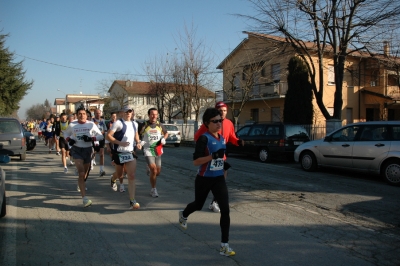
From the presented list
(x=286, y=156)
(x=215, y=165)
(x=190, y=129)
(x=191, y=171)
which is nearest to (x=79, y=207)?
(x=215, y=165)

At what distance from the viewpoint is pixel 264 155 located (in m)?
13.9

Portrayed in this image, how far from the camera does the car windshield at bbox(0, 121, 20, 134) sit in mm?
13102

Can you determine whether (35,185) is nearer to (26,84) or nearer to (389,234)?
(389,234)

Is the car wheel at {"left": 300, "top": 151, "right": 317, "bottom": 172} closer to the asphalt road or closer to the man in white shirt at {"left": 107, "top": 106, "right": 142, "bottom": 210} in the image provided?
the asphalt road

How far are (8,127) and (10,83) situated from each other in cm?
2608

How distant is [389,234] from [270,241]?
6.02ft

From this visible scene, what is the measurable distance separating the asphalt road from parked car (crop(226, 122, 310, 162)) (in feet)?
14.8

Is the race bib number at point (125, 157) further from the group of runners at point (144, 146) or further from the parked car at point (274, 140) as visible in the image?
the parked car at point (274, 140)

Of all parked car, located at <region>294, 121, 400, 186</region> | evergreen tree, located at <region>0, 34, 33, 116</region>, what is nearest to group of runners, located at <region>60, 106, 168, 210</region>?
parked car, located at <region>294, 121, 400, 186</region>

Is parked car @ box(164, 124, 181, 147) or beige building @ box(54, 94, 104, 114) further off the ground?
beige building @ box(54, 94, 104, 114)

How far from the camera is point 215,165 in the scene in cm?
419

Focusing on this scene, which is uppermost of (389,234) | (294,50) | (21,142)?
(294,50)

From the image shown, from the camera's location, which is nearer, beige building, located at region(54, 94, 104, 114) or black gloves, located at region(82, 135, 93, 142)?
black gloves, located at region(82, 135, 93, 142)

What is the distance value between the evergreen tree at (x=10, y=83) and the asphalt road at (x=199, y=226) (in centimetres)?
2999
